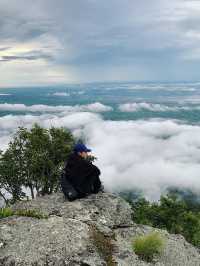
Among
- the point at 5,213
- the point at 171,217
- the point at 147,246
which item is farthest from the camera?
the point at 171,217

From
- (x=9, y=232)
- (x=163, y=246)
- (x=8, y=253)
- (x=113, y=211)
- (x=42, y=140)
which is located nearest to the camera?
(x=8, y=253)

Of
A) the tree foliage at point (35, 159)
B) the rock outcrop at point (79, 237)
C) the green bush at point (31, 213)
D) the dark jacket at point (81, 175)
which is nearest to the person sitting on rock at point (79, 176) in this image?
the dark jacket at point (81, 175)

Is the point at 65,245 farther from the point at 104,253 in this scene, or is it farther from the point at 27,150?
the point at 27,150

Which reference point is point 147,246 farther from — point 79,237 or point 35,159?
point 35,159

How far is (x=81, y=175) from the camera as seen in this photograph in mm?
20188

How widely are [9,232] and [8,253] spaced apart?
4.25ft

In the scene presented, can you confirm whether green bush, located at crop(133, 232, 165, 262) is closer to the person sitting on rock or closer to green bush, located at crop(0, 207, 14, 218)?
the person sitting on rock

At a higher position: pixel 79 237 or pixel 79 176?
pixel 79 176

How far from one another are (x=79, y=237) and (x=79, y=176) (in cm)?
466

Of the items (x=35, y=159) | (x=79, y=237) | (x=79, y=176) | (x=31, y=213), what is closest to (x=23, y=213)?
(x=31, y=213)

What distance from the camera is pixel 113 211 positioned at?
1978 cm

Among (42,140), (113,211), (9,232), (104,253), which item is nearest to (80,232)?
(104,253)

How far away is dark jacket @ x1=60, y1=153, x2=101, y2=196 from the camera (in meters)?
20.2

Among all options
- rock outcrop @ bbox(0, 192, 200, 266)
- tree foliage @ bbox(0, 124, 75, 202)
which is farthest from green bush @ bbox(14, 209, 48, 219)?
tree foliage @ bbox(0, 124, 75, 202)
